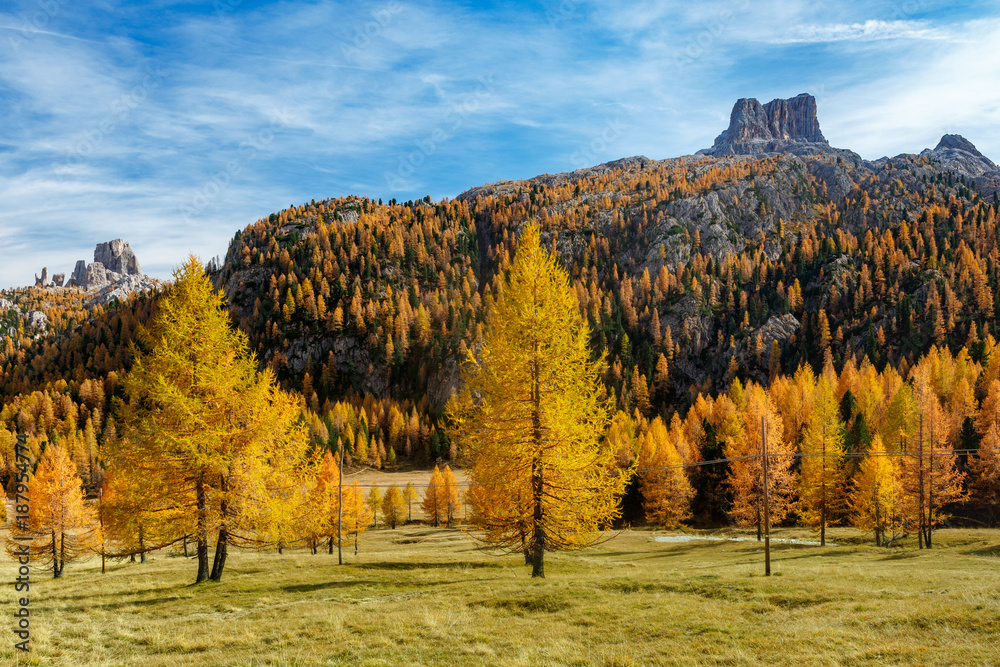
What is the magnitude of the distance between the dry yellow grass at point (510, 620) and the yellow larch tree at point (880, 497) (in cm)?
2337

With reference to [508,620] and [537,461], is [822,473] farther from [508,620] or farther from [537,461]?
[508,620]

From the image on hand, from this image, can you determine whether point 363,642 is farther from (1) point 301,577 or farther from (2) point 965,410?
(2) point 965,410

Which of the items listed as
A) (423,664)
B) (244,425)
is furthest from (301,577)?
(423,664)

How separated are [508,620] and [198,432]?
48.4 feet

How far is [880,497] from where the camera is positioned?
48.0 meters

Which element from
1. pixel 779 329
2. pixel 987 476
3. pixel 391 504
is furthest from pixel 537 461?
pixel 779 329

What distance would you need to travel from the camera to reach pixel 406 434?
5738 inches

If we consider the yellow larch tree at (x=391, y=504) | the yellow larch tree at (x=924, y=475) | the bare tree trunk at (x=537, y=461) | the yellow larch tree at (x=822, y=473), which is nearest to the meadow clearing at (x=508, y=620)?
the bare tree trunk at (x=537, y=461)

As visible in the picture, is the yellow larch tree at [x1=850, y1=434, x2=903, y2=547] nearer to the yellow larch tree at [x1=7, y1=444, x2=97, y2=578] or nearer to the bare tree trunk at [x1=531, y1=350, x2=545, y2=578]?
the bare tree trunk at [x1=531, y1=350, x2=545, y2=578]

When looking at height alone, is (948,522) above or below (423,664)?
below

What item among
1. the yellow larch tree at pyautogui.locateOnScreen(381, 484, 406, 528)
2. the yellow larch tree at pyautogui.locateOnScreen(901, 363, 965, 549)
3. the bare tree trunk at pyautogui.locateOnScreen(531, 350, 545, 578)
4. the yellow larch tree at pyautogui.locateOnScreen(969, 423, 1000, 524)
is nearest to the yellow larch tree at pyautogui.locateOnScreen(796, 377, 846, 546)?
the yellow larch tree at pyautogui.locateOnScreen(901, 363, 965, 549)

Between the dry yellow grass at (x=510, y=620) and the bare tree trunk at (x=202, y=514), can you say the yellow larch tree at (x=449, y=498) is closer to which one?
the dry yellow grass at (x=510, y=620)

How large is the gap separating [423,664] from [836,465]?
5572 centimetres

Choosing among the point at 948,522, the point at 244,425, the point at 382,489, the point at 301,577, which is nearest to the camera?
the point at 244,425
